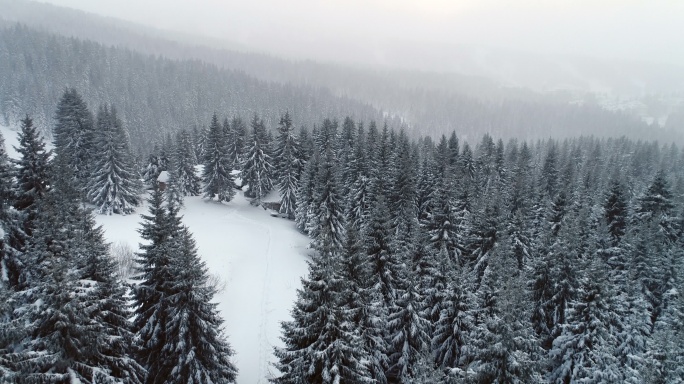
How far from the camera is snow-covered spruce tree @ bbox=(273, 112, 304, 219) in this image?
57.6 m

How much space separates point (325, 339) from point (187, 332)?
662cm

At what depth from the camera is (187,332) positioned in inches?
694

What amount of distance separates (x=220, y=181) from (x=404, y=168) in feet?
91.7

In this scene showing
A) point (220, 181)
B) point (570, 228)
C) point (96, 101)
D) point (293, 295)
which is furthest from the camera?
point (96, 101)

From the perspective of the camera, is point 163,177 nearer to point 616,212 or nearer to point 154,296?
point 154,296

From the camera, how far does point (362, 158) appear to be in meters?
52.2

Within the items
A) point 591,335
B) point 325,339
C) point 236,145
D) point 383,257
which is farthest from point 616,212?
point 236,145

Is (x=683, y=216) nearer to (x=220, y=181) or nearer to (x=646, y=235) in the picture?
(x=646, y=235)

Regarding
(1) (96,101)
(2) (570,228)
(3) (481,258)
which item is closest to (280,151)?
(3) (481,258)

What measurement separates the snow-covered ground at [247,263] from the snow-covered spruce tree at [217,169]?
225 centimetres

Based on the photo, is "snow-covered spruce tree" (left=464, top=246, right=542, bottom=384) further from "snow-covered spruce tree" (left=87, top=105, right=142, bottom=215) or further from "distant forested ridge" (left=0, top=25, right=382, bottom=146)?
"distant forested ridge" (left=0, top=25, right=382, bottom=146)

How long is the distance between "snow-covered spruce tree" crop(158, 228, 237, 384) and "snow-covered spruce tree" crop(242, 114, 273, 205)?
138ft

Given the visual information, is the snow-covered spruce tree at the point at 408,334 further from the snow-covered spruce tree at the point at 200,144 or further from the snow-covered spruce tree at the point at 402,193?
the snow-covered spruce tree at the point at 200,144

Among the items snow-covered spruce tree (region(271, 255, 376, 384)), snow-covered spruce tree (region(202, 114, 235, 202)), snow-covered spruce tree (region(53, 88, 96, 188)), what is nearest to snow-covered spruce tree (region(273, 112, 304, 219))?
snow-covered spruce tree (region(202, 114, 235, 202))
